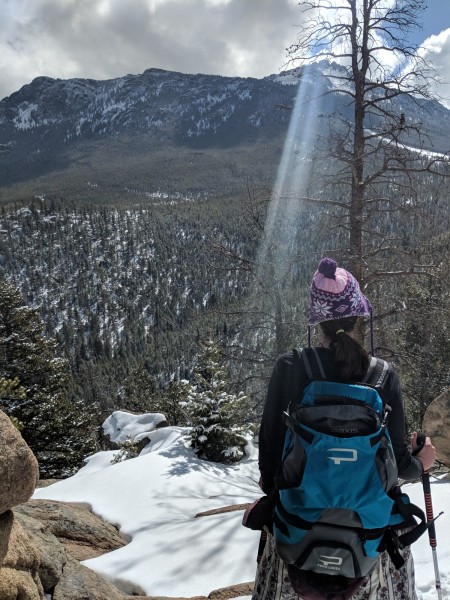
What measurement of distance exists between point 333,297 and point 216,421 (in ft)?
34.7

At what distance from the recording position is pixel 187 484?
29.7ft

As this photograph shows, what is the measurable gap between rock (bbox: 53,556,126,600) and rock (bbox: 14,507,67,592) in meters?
0.07

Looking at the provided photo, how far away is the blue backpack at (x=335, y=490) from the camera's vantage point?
71.1 inches

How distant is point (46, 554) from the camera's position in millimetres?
3943

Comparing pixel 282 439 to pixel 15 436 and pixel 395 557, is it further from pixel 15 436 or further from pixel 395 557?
pixel 15 436

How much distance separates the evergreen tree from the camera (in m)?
16.3

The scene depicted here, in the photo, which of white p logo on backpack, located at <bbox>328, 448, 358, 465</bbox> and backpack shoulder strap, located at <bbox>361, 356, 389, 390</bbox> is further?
backpack shoulder strap, located at <bbox>361, 356, 389, 390</bbox>

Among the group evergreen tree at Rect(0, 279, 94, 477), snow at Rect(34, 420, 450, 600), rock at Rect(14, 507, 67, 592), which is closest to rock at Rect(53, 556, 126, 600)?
rock at Rect(14, 507, 67, 592)

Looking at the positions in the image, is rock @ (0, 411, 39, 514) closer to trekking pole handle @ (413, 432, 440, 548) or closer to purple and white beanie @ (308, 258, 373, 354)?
purple and white beanie @ (308, 258, 373, 354)

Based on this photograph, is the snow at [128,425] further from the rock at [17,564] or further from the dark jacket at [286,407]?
the dark jacket at [286,407]

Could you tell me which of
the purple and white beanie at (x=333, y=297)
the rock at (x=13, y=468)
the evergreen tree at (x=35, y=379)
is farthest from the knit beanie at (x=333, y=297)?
the evergreen tree at (x=35, y=379)

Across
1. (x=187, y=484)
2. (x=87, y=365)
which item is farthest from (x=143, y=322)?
(x=187, y=484)

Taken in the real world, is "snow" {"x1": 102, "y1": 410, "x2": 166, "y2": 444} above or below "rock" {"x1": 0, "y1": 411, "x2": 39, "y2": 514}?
below

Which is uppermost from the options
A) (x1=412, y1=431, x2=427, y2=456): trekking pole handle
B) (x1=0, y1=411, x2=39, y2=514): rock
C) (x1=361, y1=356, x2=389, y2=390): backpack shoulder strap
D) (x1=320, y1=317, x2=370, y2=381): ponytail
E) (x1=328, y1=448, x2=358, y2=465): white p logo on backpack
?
(x1=320, y1=317, x2=370, y2=381): ponytail
